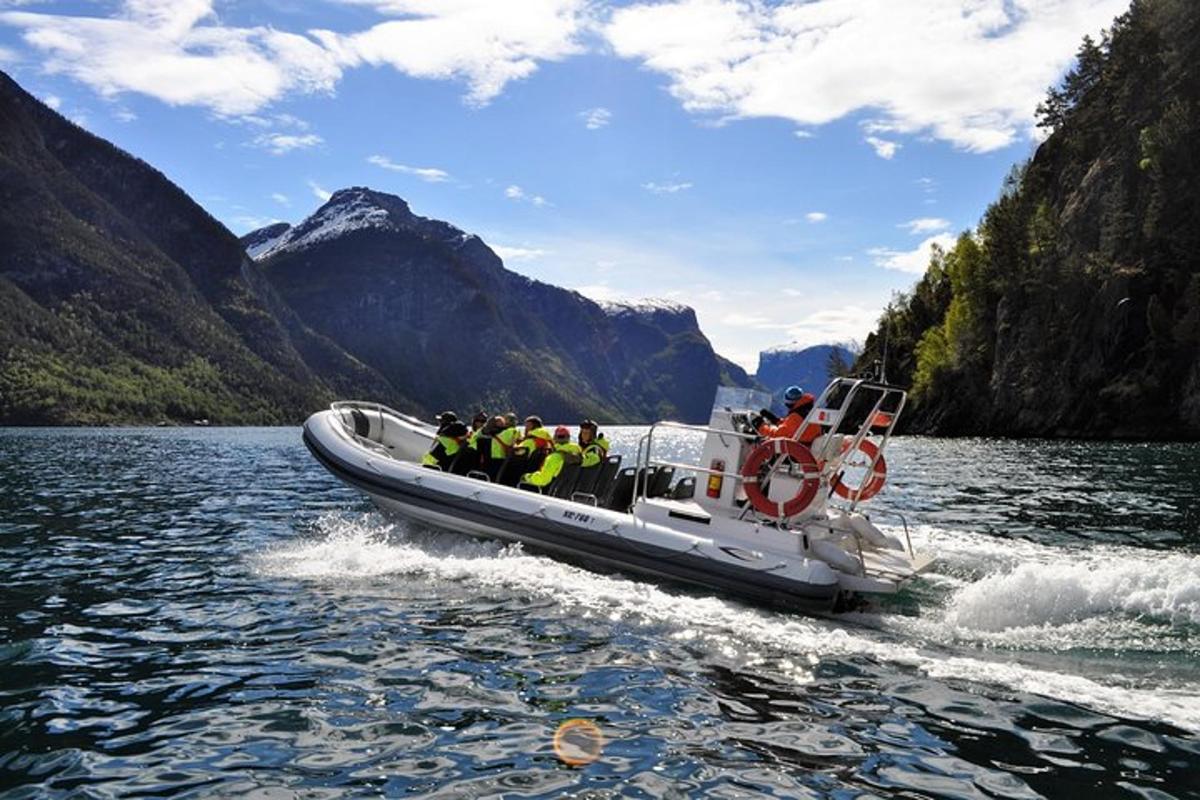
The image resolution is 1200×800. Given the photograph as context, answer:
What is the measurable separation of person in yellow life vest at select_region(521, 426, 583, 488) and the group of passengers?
0.01 m

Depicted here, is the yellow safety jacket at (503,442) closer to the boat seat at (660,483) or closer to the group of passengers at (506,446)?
the group of passengers at (506,446)

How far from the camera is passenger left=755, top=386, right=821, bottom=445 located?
10500 mm

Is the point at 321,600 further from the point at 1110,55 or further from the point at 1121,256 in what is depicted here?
the point at 1110,55

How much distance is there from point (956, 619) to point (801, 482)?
2.35 metres

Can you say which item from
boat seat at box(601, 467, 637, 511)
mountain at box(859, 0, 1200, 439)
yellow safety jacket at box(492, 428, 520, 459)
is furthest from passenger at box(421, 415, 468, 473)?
mountain at box(859, 0, 1200, 439)

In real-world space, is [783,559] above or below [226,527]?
Answer: above

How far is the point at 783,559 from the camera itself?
32.4 ft

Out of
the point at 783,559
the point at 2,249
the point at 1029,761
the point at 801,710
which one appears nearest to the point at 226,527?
the point at 783,559

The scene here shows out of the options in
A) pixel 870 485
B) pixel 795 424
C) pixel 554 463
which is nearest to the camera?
pixel 795 424

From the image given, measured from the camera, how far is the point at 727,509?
11.2 meters

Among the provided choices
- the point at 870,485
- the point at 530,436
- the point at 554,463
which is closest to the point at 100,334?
the point at 530,436

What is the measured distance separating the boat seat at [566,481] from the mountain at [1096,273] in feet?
150

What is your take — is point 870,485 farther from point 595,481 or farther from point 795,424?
point 595,481

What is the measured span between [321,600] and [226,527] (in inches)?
286
